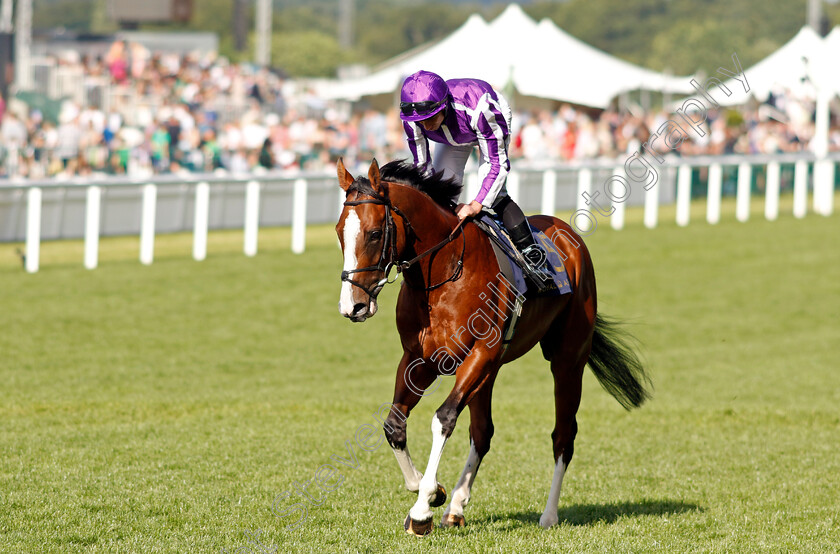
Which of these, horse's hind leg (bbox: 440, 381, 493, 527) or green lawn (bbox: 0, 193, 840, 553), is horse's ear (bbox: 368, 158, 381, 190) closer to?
horse's hind leg (bbox: 440, 381, 493, 527)

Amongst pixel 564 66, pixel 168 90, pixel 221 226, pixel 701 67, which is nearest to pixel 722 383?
pixel 221 226

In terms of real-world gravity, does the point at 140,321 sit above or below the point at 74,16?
below

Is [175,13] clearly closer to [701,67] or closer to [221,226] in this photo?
[221,226]

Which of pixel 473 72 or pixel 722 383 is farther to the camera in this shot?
pixel 473 72

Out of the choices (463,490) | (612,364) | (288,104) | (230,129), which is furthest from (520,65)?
(463,490)

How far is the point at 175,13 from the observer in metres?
35.7

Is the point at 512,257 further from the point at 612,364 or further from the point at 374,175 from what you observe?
the point at 612,364

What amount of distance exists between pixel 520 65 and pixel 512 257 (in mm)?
16310

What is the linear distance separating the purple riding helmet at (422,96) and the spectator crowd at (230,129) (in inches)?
498

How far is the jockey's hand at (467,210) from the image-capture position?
206 inches

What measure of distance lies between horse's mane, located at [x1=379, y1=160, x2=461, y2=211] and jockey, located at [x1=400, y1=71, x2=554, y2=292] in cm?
6

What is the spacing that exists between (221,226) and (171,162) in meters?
3.50

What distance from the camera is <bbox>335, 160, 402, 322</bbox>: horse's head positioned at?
15.2ft

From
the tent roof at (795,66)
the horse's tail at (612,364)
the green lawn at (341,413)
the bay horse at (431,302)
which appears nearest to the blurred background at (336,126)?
the tent roof at (795,66)
